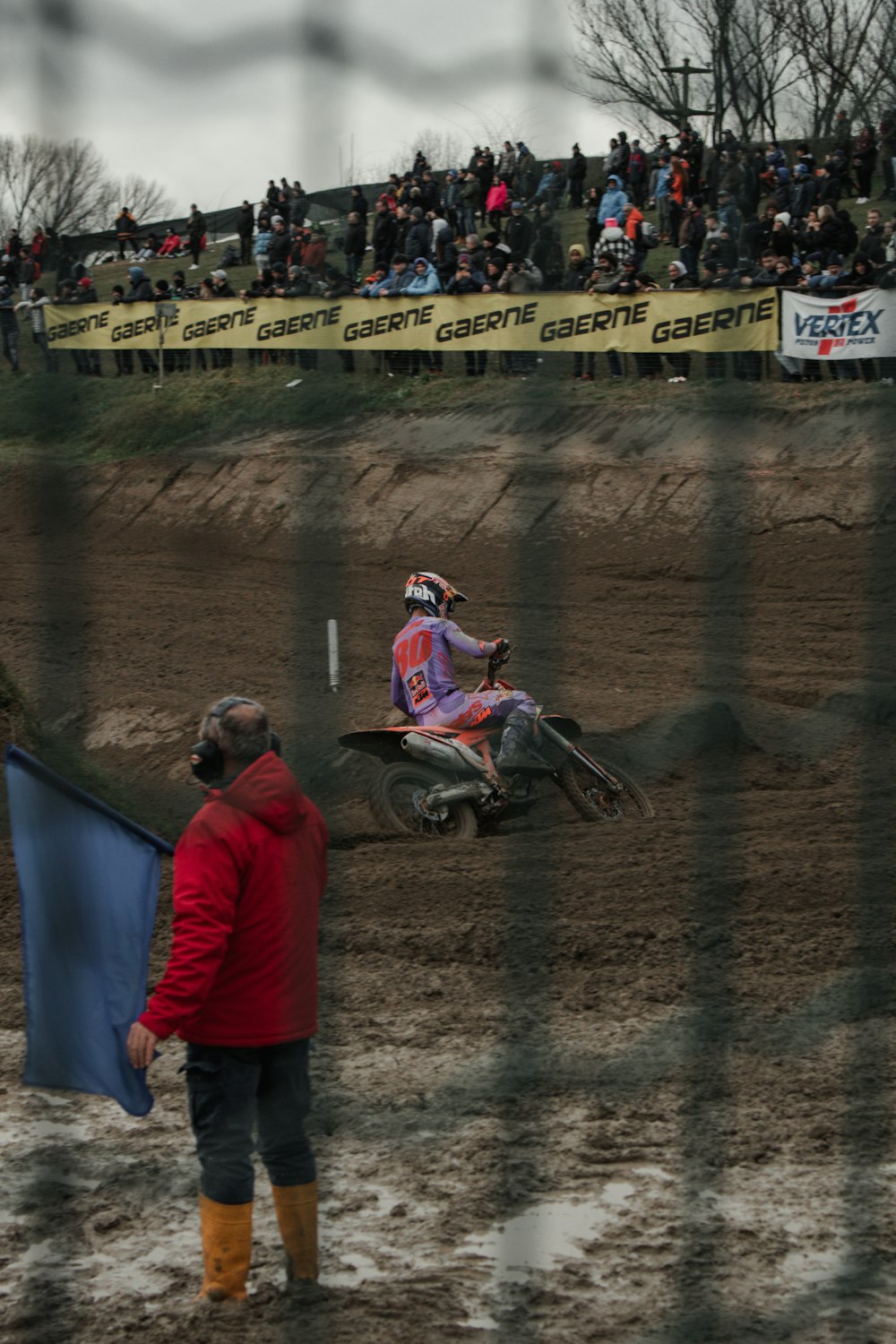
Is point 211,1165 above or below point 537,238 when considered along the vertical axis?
below

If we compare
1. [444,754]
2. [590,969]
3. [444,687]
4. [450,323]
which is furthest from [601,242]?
[590,969]

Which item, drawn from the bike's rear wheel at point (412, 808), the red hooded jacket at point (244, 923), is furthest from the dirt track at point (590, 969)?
the red hooded jacket at point (244, 923)

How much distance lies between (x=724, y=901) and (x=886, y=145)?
1832 centimetres

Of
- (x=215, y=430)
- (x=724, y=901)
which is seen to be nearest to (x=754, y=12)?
(x=724, y=901)

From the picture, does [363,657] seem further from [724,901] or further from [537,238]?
[724,901]

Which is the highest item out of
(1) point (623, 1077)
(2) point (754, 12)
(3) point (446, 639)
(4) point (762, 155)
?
(4) point (762, 155)

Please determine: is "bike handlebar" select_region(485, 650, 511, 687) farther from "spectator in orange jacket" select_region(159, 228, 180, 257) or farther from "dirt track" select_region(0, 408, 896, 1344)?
"spectator in orange jacket" select_region(159, 228, 180, 257)

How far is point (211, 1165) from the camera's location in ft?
13.0

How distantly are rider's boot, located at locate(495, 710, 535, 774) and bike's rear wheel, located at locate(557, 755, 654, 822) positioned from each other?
0.23 m

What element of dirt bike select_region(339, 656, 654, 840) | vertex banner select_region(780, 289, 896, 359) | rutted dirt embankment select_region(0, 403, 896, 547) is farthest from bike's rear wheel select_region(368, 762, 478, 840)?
vertex banner select_region(780, 289, 896, 359)

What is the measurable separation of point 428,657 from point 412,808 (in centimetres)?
89

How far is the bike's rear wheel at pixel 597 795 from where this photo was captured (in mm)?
8484

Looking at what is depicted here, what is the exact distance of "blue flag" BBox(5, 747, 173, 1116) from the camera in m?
4.02

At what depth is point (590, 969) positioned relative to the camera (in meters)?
6.27
